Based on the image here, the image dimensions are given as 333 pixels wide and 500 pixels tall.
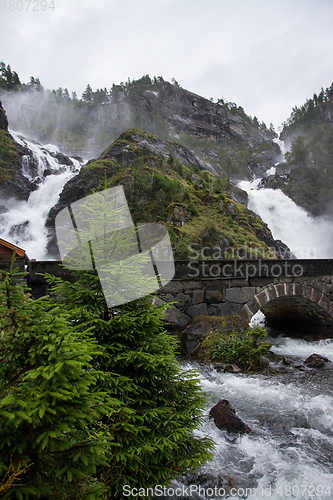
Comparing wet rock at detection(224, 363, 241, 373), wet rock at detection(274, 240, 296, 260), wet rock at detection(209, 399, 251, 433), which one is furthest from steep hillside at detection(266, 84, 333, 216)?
wet rock at detection(209, 399, 251, 433)

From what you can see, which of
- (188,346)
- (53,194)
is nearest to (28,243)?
(53,194)

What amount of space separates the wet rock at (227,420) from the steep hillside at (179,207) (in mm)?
12242

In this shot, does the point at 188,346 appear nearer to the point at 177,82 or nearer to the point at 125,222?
the point at 125,222

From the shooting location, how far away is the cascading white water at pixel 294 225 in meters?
31.7

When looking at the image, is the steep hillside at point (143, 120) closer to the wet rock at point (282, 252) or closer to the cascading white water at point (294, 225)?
the cascading white water at point (294, 225)

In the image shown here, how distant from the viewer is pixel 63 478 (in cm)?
137

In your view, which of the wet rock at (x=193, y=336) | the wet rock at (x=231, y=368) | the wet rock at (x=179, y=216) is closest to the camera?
the wet rock at (x=231, y=368)

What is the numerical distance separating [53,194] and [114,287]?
30.1 metres

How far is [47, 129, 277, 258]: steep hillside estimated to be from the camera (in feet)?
60.9

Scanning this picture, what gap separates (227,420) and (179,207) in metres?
17.4

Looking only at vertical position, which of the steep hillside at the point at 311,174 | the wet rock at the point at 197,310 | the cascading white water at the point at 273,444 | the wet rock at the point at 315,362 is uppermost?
the steep hillside at the point at 311,174

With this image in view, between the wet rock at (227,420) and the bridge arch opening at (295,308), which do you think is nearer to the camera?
the wet rock at (227,420)

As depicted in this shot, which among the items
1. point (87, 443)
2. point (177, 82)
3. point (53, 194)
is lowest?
point (87, 443)

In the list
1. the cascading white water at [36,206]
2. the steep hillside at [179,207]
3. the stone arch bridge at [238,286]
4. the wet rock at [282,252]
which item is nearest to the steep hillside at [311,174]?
the wet rock at [282,252]
